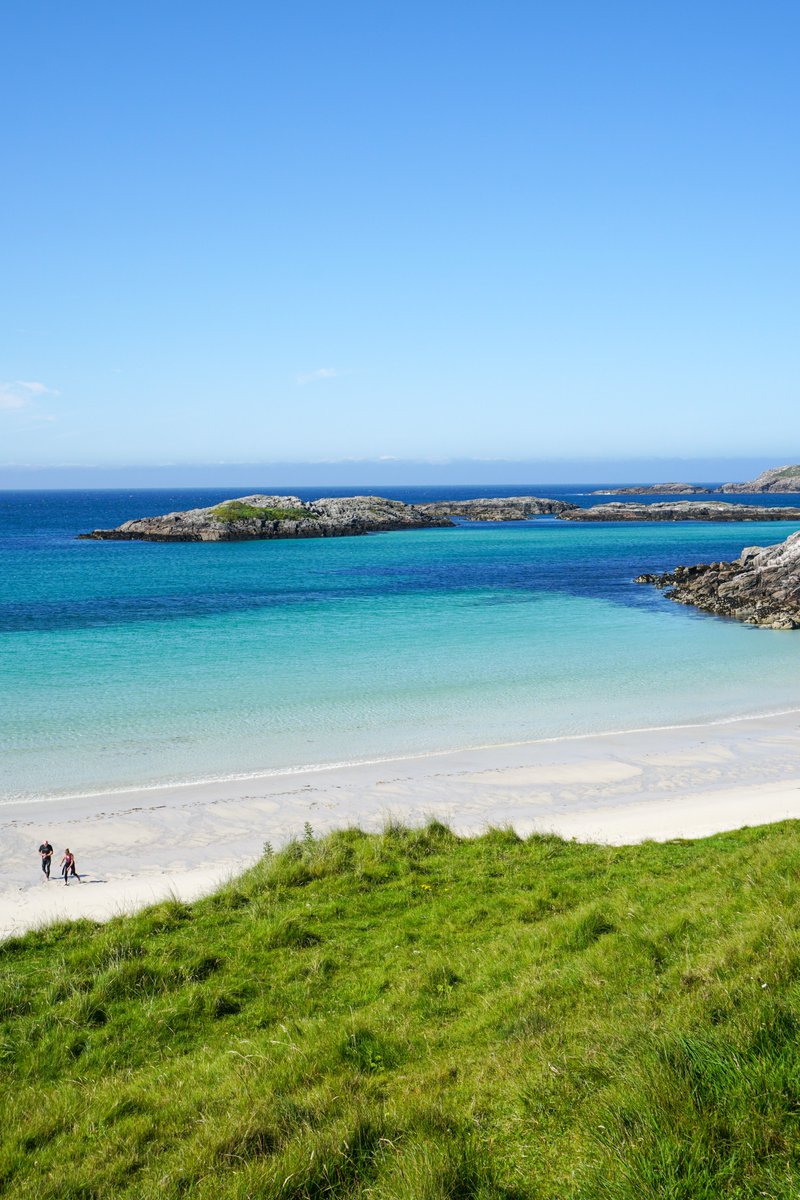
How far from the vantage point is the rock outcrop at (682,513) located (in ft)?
509

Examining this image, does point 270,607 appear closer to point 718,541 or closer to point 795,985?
point 795,985

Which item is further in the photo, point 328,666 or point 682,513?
point 682,513

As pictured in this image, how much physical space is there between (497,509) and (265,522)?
71978 mm

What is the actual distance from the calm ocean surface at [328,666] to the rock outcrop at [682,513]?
280ft

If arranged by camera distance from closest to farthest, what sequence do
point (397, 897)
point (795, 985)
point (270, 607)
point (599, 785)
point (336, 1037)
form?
point (795, 985), point (336, 1037), point (397, 897), point (599, 785), point (270, 607)

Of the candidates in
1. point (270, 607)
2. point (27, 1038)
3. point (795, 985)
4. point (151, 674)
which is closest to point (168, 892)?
point (27, 1038)

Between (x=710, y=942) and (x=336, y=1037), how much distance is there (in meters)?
4.29

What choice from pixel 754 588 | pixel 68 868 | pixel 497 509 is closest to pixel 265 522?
pixel 497 509

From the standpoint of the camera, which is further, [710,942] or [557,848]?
[557,848]

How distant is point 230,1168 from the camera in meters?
5.55

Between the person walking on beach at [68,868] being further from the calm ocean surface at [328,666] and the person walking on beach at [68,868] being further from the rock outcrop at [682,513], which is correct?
the rock outcrop at [682,513]

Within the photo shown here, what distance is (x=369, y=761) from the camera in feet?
84.7

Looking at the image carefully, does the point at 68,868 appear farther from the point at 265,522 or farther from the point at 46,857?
the point at 265,522

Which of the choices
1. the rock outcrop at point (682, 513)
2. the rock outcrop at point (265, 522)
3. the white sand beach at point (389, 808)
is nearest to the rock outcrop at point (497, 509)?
the rock outcrop at point (682, 513)
